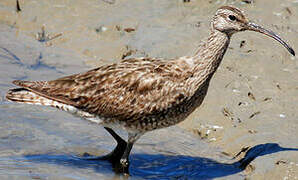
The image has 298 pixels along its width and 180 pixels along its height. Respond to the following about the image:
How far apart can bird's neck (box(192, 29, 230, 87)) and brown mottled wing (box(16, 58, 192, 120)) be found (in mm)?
158

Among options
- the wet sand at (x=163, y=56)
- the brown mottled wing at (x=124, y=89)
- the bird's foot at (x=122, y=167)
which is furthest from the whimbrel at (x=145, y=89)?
the wet sand at (x=163, y=56)

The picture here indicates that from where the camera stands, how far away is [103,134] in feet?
29.9

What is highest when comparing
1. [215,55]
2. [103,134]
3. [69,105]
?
[215,55]

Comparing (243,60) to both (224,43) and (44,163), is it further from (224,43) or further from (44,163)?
(44,163)

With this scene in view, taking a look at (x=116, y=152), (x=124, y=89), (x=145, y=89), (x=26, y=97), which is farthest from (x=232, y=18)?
(x=26, y=97)

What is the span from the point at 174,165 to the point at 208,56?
4.97ft

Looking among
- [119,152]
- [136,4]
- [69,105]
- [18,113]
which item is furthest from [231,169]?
[136,4]

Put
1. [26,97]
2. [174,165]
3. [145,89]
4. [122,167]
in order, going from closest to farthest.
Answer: [145,89], [26,97], [122,167], [174,165]

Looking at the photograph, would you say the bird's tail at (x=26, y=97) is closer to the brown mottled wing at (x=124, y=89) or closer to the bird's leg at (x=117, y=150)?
the brown mottled wing at (x=124, y=89)

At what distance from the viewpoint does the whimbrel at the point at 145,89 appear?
776 centimetres

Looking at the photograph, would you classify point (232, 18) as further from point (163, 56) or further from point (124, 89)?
point (163, 56)

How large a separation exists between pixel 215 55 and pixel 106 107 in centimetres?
143

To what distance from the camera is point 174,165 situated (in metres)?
8.41

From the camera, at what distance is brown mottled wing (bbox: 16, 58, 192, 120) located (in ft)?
25.4
